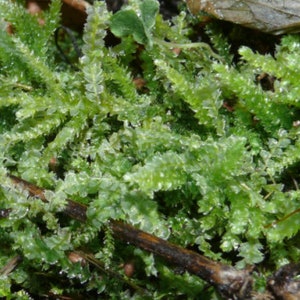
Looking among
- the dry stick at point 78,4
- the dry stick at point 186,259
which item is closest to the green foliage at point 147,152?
the dry stick at point 186,259

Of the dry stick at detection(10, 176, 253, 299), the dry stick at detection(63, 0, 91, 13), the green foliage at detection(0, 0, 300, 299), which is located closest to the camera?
the dry stick at detection(10, 176, 253, 299)

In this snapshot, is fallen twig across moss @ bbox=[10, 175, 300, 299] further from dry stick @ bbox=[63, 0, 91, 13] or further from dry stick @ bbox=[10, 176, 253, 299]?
dry stick @ bbox=[63, 0, 91, 13]

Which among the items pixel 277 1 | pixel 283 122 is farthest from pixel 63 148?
pixel 277 1

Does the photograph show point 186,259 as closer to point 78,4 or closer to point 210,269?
point 210,269

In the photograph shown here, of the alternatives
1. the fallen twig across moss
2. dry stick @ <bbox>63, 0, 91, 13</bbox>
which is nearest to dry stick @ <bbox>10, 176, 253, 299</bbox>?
the fallen twig across moss

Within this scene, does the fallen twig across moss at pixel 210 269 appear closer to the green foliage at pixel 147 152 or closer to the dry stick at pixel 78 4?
the green foliage at pixel 147 152
